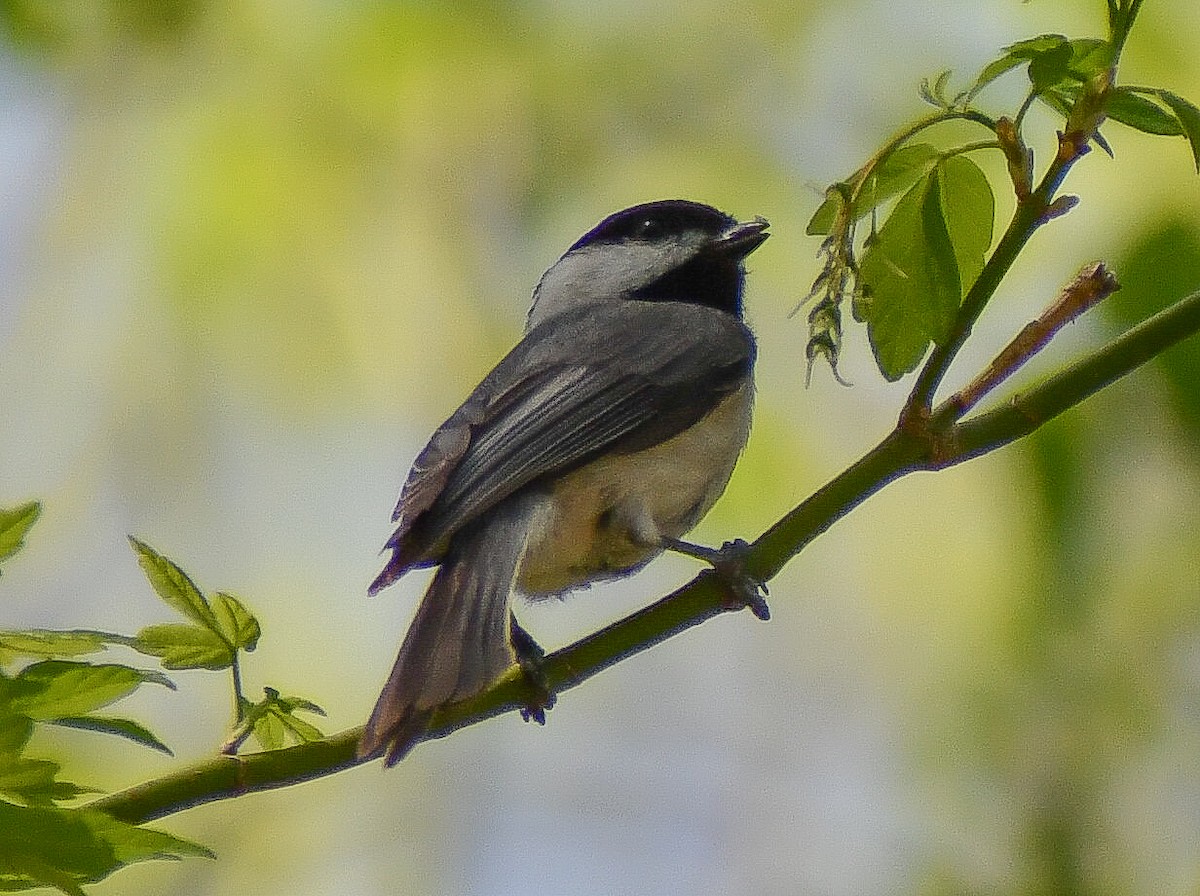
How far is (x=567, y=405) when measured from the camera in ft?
8.63

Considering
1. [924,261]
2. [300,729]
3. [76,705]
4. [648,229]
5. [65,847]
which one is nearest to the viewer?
[65,847]

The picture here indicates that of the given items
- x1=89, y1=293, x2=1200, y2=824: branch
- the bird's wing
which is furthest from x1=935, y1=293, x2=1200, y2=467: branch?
the bird's wing

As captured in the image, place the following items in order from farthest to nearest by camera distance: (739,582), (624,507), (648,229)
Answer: (648,229) → (624,507) → (739,582)

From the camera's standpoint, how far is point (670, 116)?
410 centimetres

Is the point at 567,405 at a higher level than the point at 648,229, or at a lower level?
lower

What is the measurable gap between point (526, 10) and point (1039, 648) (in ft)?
7.44

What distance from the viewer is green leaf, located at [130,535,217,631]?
4.80 feet

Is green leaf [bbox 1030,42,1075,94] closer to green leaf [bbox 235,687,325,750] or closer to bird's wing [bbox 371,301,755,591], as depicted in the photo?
green leaf [bbox 235,687,325,750]

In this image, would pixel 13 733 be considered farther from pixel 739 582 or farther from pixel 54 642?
pixel 739 582

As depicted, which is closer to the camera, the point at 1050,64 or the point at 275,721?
the point at 1050,64

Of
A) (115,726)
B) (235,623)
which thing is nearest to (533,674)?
(235,623)

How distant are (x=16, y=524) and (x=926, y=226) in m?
0.94

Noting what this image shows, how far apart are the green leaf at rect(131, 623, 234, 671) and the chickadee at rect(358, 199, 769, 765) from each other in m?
0.42

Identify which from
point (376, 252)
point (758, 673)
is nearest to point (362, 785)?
point (758, 673)
